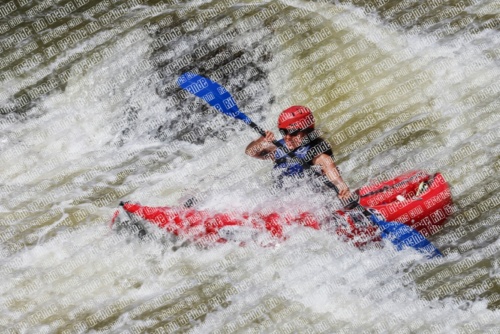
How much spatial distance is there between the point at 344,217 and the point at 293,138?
997 mm

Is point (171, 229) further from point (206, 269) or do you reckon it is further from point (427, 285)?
point (427, 285)

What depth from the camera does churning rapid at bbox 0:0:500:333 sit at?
516cm

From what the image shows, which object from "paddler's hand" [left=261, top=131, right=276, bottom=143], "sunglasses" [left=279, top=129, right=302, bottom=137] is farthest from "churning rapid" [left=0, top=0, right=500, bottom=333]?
"sunglasses" [left=279, top=129, right=302, bottom=137]

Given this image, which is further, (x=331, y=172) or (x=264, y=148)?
(x=264, y=148)

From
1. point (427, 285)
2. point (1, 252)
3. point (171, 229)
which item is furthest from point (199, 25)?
point (427, 285)

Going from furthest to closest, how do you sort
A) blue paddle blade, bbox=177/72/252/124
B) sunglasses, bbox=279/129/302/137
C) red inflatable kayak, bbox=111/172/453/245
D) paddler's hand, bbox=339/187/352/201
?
blue paddle blade, bbox=177/72/252/124, red inflatable kayak, bbox=111/172/453/245, sunglasses, bbox=279/129/302/137, paddler's hand, bbox=339/187/352/201

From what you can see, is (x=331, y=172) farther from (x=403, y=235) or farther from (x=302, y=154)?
(x=403, y=235)

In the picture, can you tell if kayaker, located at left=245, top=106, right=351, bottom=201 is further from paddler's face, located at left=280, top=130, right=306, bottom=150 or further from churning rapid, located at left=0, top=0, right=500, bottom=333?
churning rapid, located at left=0, top=0, right=500, bottom=333

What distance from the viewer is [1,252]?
5695 millimetres

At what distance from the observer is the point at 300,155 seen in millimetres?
4965

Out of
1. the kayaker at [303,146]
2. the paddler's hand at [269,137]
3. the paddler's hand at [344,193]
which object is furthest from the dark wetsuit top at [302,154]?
the paddler's hand at [344,193]

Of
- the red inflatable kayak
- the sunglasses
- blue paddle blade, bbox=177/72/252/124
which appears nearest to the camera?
the sunglasses

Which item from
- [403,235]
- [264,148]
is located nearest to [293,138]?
[264,148]

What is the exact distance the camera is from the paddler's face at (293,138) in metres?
4.90
